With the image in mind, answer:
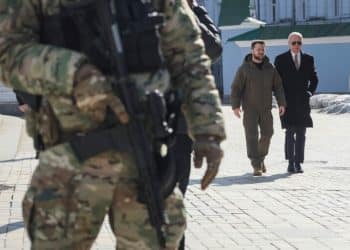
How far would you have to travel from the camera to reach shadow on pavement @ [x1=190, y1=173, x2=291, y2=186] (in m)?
9.93

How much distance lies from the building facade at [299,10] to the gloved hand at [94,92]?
1473 inches

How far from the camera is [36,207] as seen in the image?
3.30 meters

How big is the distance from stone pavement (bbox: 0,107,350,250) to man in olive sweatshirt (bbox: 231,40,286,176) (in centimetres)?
37

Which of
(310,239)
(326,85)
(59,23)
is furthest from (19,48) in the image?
(326,85)

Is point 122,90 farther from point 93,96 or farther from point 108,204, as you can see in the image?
point 108,204

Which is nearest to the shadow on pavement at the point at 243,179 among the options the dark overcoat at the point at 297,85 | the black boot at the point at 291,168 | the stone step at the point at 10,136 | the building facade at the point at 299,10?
the black boot at the point at 291,168

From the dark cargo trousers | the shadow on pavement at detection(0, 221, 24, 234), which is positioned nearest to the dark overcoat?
the dark cargo trousers

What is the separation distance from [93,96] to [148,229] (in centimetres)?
56

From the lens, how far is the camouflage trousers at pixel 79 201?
329cm

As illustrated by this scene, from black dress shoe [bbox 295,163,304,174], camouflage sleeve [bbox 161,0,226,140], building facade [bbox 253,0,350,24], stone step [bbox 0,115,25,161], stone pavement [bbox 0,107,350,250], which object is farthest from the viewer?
building facade [bbox 253,0,350,24]

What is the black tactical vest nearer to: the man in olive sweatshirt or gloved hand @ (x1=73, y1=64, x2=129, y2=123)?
gloved hand @ (x1=73, y1=64, x2=129, y2=123)

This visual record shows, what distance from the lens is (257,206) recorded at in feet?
26.8

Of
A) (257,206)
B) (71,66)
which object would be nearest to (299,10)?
(257,206)

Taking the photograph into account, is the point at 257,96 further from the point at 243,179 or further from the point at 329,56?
the point at 329,56
